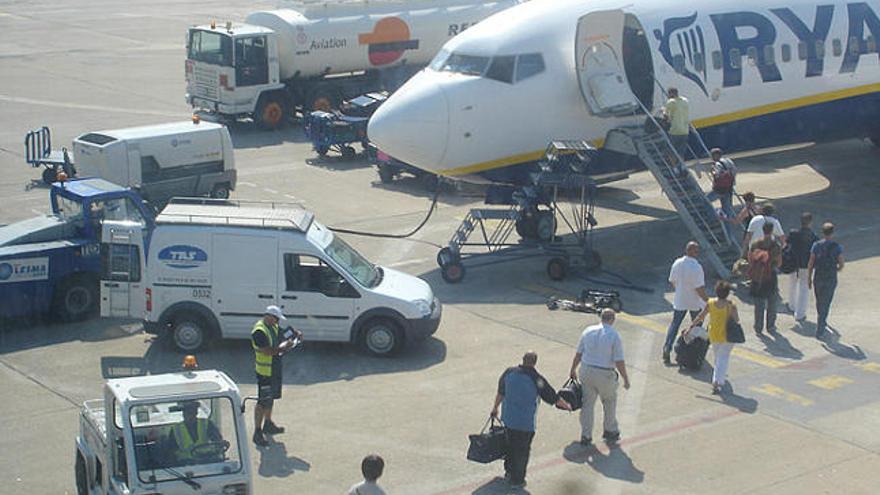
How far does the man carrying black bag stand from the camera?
1433cm

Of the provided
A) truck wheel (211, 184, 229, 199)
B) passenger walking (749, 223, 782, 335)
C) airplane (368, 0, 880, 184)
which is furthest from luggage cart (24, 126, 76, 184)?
passenger walking (749, 223, 782, 335)

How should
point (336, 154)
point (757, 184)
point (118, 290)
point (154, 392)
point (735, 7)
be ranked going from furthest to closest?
point (336, 154) → point (757, 184) → point (735, 7) → point (118, 290) → point (154, 392)

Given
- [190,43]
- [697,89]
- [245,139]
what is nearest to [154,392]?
[697,89]

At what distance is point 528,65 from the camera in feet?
78.6

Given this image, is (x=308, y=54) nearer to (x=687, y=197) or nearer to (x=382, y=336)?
(x=687, y=197)

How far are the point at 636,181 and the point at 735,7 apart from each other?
18.2 ft

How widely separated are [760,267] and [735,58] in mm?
7369

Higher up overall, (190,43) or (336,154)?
(190,43)

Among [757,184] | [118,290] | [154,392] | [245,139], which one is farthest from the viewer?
[245,139]

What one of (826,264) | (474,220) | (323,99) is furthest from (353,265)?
(323,99)

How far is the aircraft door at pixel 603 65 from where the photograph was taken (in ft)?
79.0

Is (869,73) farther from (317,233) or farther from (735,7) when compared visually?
(317,233)

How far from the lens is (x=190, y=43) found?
3819cm

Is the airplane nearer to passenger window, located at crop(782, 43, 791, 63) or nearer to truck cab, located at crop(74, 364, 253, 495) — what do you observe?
passenger window, located at crop(782, 43, 791, 63)
